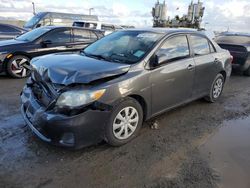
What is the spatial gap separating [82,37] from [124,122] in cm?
576

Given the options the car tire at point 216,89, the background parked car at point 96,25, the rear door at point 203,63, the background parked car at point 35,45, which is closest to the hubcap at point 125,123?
the rear door at point 203,63

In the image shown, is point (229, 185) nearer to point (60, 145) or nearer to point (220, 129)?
point (220, 129)

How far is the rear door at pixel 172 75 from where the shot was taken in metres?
3.97

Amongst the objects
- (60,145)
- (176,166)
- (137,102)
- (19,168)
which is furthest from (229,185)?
(19,168)

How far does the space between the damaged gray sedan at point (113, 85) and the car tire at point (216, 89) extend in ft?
1.96

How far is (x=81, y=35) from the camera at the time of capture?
8664 mm

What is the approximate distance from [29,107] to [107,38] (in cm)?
200

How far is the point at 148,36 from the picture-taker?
429 cm

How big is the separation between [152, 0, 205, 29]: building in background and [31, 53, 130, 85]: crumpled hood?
24471mm

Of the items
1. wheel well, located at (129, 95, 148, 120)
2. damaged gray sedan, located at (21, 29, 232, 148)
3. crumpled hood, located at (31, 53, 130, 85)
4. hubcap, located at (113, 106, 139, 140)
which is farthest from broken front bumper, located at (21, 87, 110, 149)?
wheel well, located at (129, 95, 148, 120)

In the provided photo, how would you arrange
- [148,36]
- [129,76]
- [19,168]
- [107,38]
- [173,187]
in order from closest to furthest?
[173,187], [19,168], [129,76], [148,36], [107,38]

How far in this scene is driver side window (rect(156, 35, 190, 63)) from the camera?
407 cm

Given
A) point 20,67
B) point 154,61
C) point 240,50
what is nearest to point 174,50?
point 154,61

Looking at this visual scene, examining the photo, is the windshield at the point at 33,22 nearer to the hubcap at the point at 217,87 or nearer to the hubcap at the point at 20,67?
the hubcap at the point at 20,67
